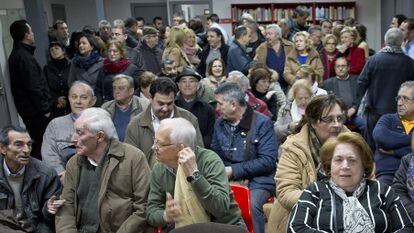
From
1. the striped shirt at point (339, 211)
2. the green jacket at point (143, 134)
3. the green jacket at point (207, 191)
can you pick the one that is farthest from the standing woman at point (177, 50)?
the striped shirt at point (339, 211)

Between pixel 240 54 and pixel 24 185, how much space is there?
11.4 feet

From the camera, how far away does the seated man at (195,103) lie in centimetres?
390

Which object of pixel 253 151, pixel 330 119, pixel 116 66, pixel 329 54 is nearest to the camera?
pixel 330 119

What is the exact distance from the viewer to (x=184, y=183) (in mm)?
2326

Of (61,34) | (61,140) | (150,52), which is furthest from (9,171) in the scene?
(61,34)

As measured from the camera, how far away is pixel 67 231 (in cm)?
263

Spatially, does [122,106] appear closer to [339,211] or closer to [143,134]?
[143,134]

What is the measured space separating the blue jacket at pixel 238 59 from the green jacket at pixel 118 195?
10.2ft

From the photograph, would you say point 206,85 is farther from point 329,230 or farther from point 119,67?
point 329,230


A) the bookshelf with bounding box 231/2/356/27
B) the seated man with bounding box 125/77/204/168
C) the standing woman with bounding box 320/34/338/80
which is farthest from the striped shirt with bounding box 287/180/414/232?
the bookshelf with bounding box 231/2/356/27

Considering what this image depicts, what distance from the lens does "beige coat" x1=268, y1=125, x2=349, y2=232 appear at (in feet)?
8.43

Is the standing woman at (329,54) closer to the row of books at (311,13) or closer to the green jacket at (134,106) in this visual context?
the green jacket at (134,106)

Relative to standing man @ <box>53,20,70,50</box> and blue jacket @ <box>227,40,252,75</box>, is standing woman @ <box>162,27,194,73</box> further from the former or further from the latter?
standing man @ <box>53,20,70,50</box>

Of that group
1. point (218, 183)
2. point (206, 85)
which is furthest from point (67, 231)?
point (206, 85)
